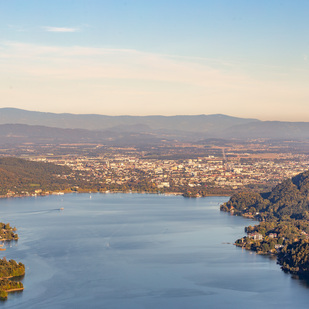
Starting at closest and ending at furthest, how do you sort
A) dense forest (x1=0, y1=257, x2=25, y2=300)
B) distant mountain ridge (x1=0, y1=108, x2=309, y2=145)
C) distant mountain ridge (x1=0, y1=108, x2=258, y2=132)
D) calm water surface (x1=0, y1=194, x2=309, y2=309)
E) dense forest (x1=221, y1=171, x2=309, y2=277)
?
1. calm water surface (x1=0, y1=194, x2=309, y2=309)
2. dense forest (x1=0, y1=257, x2=25, y2=300)
3. dense forest (x1=221, y1=171, x2=309, y2=277)
4. distant mountain ridge (x1=0, y1=108, x2=309, y2=145)
5. distant mountain ridge (x1=0, y1=108, x2=258, y2=132)

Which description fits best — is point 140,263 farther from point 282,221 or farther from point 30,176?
point 30,176

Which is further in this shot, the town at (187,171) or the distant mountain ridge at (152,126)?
the distant mountain ridge at (152,126)

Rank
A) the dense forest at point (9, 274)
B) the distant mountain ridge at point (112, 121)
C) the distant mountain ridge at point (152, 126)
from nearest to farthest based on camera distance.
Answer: the dense forest at point (9, 274) < the distant mountain ridge at point (152, 126) < the distant mountain ridge at point (112, 121)

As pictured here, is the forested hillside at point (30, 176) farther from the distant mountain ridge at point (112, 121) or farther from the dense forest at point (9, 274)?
the distant mountain ridge at point (112, 121)

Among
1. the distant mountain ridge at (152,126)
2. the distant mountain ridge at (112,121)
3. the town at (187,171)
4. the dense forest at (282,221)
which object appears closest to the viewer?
the dense forest at (282,221)

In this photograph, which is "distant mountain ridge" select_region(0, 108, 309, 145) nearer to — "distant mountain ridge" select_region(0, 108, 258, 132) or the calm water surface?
"distant mountain ridge" select_region(0, 108, 258, 132)

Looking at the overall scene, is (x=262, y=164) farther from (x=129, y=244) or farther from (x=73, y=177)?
(x=129, y=244)

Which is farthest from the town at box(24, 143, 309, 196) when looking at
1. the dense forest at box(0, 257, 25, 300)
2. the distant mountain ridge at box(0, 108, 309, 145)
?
the distant mountain ridge at box(0, 108, 309, 145)

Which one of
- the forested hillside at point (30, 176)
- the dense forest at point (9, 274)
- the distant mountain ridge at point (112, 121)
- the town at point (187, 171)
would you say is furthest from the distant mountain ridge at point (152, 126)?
the dense forest at point (9, 274)
